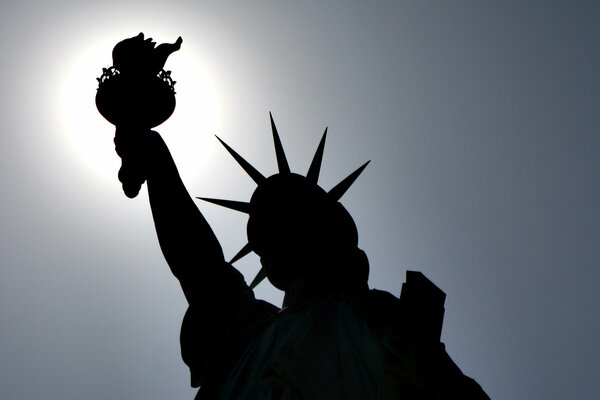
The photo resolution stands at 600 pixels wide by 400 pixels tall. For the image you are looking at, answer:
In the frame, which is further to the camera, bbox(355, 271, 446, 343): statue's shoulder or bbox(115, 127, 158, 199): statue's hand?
bbox(115, 127, 158, 199): statue's hand

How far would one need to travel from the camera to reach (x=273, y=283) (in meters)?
6.37

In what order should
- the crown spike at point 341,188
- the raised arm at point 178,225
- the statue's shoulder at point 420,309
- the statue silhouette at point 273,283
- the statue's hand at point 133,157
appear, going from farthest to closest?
the crown spike at point 341,188 → the statue's hand at point 133,157 → the raised arm at point 178,225 → the statue silhouette at point 273,283 → the statue's shoulder at point 420,309

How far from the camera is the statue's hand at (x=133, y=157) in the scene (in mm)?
6461

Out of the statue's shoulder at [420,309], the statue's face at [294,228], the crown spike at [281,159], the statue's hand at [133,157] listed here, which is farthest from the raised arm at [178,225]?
the statue's shoulder at [420,309]

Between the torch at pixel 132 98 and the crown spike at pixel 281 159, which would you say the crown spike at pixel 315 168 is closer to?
the crown spike at pixel 281 159

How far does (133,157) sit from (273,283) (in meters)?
1.52

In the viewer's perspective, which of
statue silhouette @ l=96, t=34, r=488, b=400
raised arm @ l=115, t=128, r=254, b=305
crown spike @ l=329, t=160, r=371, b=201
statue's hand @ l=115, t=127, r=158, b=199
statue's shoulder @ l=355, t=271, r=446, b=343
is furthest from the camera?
crown spike @ l=329, t=160, r=371, b=201

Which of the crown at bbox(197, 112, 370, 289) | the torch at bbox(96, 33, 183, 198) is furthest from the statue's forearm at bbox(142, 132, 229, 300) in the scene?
the crown at bbox(197, 112, 370, 289)

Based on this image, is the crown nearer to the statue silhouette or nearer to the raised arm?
the statue silhouette

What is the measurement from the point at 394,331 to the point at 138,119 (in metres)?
3.06

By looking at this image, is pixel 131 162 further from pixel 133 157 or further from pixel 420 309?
pixel 420 309

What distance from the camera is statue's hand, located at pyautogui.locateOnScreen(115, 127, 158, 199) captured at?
646 centimetres

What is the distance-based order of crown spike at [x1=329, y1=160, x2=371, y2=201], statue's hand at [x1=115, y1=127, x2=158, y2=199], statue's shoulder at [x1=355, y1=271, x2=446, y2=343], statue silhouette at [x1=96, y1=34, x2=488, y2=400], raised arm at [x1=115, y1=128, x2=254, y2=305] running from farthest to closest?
crown spike at [x1=329, y1=160, x2=371, y2=201]
statue's hand at [x1=115, y1=127, x2=158, y2=199]
raised arm at [x1=115, y1=128, x2=254, y2=305]
statue silhouette at [x1=96, y1=34, x2=488, y2=400]
statue's shoulder at [x1=355, y1=271, x2=446, y2=343]

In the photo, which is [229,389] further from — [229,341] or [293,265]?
[293,265]
